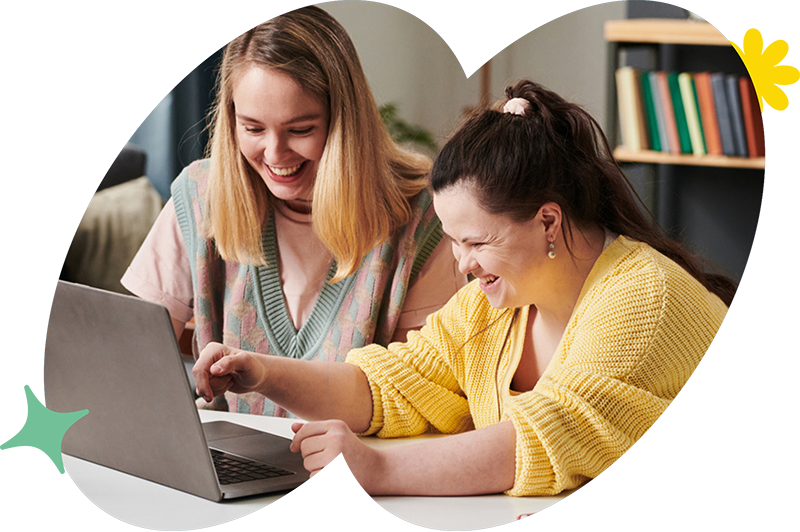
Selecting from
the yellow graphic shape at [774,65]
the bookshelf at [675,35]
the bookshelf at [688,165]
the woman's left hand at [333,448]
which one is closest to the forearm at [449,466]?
the woman's left hand at [333,448]

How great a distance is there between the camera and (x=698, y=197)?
1.10 metres

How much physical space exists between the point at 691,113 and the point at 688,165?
0.07 m

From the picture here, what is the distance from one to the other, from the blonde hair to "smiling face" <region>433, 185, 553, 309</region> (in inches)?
2.8

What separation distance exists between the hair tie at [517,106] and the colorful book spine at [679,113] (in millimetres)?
198

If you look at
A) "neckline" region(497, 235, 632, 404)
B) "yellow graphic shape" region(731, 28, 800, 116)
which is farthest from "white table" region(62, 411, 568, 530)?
"yellow graphic shape" region(731, 28, 800, 116)

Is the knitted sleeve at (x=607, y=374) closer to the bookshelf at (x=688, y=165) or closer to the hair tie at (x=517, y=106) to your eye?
the bookshelf at (x=688, y=165)

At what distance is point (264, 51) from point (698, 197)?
0.55 m

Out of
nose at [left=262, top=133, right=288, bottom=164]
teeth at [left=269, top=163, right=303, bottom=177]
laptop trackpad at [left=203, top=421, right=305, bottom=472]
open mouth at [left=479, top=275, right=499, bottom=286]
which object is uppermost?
nose at [left=262, top=133, right=288, bottom=164]

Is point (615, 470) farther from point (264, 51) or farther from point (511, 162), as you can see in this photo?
point (264, 51)

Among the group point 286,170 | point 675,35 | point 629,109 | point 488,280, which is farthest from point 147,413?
point 675,35

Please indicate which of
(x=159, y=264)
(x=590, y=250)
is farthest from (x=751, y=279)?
(x=159, y=264)

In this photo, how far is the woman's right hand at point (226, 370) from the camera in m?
1.14

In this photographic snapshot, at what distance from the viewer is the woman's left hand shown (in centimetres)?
109

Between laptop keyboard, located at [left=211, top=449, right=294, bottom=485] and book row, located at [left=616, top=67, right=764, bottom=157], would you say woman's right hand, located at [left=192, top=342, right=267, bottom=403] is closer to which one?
laptop keyboard, located at [left=211, top=449, right=294, bottom=485]
